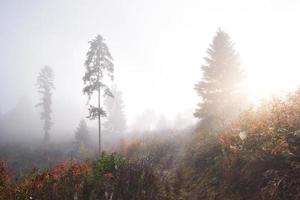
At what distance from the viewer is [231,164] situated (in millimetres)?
8164

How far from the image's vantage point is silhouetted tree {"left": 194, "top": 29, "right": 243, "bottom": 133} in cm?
2297

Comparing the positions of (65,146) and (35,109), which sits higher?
(35,109)

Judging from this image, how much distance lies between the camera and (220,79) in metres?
23.2

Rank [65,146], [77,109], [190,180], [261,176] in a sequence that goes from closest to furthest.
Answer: [261,176] < [190,180] < [65,146] < [77,109]

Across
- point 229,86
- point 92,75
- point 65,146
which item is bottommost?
point 65,146

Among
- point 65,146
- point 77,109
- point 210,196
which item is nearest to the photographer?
point 210,196

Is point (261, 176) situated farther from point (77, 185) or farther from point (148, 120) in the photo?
point (148, 120)

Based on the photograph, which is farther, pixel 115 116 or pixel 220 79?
pixel 115 116

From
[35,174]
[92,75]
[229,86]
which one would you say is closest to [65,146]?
[92,75]

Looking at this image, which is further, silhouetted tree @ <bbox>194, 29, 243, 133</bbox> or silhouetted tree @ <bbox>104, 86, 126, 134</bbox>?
silhouetted tree @ <bbox>104, 86, 126, 134</bbox>

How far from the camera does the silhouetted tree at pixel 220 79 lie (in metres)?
23.0

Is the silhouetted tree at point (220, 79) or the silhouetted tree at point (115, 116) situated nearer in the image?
the silhouetted tree at point (220, 79)

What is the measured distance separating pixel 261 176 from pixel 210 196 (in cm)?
171

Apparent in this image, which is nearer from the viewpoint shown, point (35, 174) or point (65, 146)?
point (35, 174)
